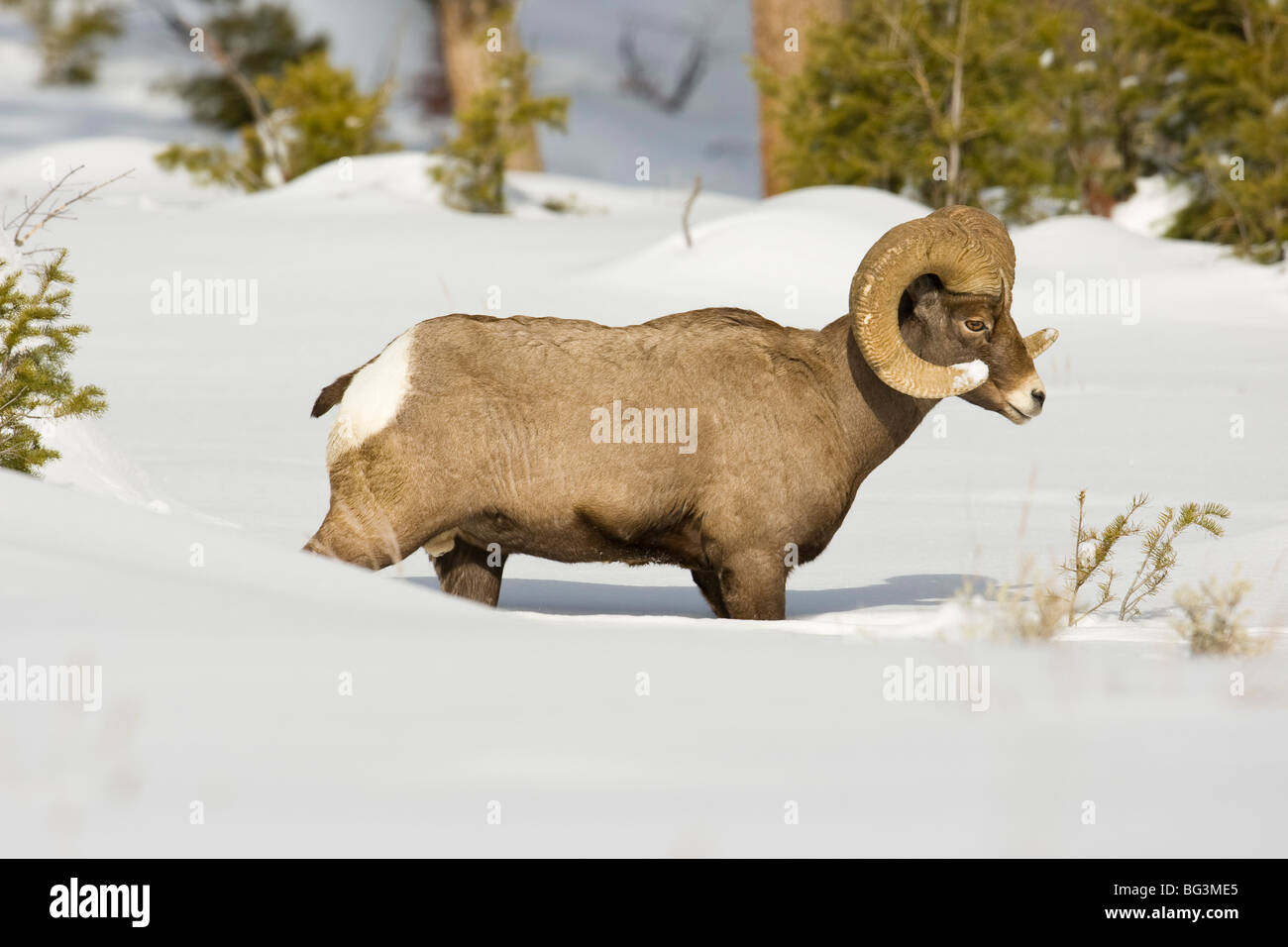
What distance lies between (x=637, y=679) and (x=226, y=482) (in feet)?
21.4

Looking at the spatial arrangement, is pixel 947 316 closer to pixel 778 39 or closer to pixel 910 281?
pixel 910 281

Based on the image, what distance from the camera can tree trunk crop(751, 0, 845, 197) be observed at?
79.5ft

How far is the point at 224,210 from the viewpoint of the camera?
21.4 meters

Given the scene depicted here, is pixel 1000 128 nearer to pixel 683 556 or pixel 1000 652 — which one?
pixel 683 556

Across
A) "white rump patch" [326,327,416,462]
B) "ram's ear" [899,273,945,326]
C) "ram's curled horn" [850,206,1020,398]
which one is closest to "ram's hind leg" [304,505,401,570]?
"white rump patch" [326,327,416,462]

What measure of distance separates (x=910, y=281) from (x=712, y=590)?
148 centimetres

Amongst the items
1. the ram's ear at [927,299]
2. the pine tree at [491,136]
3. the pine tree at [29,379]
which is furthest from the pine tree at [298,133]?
the ram's ear at [927,299]

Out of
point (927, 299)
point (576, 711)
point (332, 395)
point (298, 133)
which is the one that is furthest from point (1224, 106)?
point (576, 711)

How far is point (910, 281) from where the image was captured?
21.6 feet

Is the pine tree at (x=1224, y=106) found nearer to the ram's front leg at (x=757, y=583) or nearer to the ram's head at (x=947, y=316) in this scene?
the ram's head at (x=947, y=316)

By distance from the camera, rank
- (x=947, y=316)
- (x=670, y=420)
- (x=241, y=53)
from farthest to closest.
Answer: (x=241, y=53), (x=947, y=316), (x=670, y=420)

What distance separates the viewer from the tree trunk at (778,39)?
79.5 feet

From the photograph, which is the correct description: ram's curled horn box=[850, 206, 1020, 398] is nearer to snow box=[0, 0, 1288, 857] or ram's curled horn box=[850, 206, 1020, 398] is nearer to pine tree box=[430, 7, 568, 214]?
snow box=[0, 0, 1288, 857]
